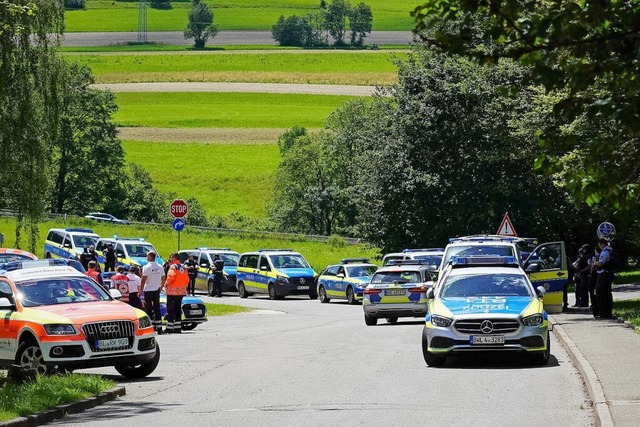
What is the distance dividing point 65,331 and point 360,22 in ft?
474

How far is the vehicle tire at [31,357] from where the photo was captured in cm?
1803

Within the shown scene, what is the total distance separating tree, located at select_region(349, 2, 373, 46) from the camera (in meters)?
159

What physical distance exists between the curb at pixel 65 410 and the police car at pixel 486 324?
504 centimetres

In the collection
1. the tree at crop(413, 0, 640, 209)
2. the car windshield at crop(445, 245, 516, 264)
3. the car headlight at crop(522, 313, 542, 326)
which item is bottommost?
the car windshield at crop(445, 245, 516, 264)

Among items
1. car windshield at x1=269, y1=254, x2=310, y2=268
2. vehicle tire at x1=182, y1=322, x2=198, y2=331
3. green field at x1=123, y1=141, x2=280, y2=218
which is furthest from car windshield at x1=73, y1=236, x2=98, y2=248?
green field at x1=123, y1=141, x2=280, y2=218

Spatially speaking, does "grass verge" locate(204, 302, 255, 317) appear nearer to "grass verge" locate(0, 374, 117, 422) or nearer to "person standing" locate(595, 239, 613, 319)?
"person standing" locate(595, 239, 613, 319)

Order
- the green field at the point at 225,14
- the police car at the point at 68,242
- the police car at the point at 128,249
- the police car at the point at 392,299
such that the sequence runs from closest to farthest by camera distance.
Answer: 1. the police car at the point at 392,299
2. the police car at the point at 128,249
3. the police car at the point at 68,242
4. the green field at the point at 225,14

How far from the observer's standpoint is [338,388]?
1697 centimetres

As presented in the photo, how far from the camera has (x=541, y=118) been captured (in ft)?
121

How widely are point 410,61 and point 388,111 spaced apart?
2.32 meters

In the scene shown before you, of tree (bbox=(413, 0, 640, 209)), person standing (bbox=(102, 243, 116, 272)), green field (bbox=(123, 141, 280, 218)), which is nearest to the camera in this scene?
tree (bbox=(413, 0, 640, 209))

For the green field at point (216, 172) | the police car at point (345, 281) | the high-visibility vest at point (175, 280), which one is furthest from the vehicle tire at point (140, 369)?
the green field at point (216, 172)

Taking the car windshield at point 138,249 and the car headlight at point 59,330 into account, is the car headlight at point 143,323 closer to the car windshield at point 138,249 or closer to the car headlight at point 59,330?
the car headlight at point 59,330

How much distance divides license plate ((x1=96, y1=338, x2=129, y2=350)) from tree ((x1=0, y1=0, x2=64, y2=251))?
1690 cm
